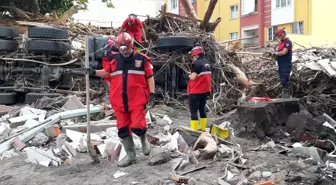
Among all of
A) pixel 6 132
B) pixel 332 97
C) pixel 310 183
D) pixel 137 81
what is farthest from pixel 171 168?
pixel 332 97

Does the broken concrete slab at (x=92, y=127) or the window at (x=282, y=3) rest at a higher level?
the window at (x=282, y=3)

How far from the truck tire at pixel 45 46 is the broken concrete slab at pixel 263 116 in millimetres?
5377

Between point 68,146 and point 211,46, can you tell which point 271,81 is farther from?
point 68,146

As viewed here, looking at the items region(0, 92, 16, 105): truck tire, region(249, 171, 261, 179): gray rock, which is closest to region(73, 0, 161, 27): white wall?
region(0, 92, 16, 105): truck tire

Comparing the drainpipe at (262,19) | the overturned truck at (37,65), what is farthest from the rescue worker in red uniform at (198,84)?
the drainpipe at (262,19)

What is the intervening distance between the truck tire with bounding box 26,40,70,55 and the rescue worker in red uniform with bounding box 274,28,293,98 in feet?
17.6

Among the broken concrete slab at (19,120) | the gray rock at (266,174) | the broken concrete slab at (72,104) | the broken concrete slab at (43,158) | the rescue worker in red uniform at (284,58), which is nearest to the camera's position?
the gray rock at (266,174)

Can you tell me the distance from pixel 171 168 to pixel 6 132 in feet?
13.1

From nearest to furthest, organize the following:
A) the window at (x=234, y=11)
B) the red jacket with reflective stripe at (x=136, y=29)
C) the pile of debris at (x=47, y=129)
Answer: the pile of debris at (x=47, y=129) → the red jacket with reflective stripe at (x=136, y=29) → the window at (x=234, y=11)

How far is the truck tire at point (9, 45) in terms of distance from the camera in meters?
10.5

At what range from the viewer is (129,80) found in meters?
5.10

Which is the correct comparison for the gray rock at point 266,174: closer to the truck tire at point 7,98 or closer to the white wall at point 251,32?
the truck tire at point 7,98

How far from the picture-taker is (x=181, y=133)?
623cm

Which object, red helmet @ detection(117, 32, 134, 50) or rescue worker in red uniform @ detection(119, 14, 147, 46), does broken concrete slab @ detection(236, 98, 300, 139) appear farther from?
Answer: rescue worker in red uniform @ detection(119, 14, 147, 46)
